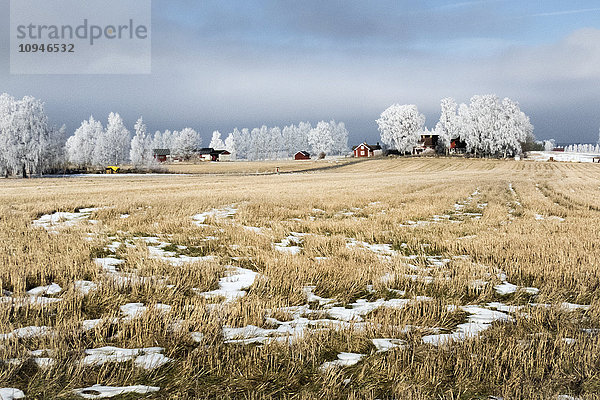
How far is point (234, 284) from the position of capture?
21.6ft

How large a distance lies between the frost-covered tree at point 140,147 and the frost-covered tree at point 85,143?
7.64 meters

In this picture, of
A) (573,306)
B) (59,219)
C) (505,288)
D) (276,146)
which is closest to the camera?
(573,306)

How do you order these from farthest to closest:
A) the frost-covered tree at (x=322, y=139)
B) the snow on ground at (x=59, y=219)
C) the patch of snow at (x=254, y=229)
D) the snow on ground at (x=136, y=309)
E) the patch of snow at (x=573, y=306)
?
1. the frost-covered tree at (x=322, y=139)
2. the snow on ground at (x=59, y=219)
3. the patch of snow at (x=254, y=229)
4. the patch of snow at (x=573, y=306)
5. the snow on ground at (x=136, y=309)

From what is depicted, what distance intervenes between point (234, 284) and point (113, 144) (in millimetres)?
98051

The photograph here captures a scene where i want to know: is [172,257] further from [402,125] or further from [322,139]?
[322,139]

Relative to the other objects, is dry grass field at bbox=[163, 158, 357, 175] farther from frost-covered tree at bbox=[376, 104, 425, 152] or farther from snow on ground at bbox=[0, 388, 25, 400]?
snow on ground at bbox=[0, 388, 25, 400]

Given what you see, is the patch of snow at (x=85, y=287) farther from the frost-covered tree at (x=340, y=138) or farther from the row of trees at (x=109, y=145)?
the frost-covered tree at (x=340, y=138)

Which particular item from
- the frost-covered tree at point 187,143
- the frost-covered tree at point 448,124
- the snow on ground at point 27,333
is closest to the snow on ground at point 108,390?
the snow on ground at point 27,333

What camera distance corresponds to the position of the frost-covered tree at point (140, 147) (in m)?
93.2

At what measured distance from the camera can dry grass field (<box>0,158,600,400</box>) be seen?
3477 mm

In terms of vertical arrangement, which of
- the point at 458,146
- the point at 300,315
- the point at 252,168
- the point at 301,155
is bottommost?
the point at 252,168

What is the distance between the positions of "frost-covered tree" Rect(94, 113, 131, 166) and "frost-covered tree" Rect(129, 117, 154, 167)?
5.10 ft

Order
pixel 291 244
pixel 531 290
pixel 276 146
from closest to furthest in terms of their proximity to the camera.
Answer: pixel 531 290, pixel 291 244, pixel 276 146

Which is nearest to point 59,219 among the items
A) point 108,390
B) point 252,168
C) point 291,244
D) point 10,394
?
point 291,244
